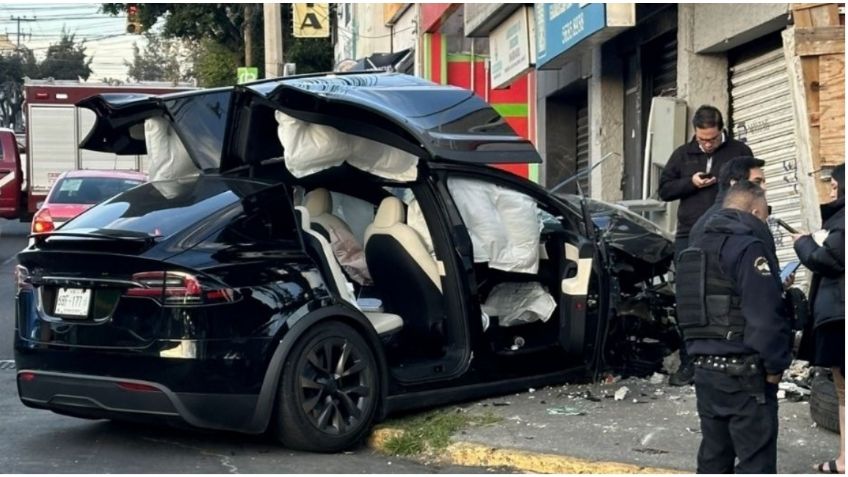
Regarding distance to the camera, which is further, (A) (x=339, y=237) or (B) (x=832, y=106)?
(A) (x=339, y=237)

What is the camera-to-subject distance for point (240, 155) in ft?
24.0

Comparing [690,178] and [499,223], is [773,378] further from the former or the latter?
[690,178]

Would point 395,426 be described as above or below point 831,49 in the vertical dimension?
below

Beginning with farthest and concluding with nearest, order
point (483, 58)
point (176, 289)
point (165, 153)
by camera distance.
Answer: point (483, 58) → point (165, 153) → point (176, 289)

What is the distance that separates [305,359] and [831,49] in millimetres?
4080

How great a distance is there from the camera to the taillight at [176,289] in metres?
6.29

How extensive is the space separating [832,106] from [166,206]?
172 inches

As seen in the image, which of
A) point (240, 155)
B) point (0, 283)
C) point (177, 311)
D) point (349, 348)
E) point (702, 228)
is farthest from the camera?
point (0, 283)

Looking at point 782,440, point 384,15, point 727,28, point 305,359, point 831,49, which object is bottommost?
point 782,440

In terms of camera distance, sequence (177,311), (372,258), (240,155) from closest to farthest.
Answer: (177,311) < (240,155) < (372,258)

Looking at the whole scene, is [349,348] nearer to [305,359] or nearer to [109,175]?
[305,359]

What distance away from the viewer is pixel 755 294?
17.1ft

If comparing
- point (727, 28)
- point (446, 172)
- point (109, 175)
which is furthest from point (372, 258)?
point (109, 175)

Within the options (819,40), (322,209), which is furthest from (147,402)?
(819,40)
